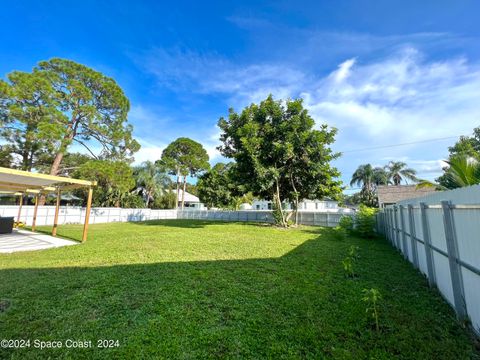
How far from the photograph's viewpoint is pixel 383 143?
858 inches

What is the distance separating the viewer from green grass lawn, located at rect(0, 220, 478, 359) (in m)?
2.17

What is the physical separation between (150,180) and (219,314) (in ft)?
88.0

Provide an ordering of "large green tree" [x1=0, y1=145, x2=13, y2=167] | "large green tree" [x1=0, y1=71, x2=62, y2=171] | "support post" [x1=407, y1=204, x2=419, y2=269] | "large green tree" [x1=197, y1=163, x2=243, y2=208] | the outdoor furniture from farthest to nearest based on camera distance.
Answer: "large green tree" [x1=197, y1=163, x2=243, y2=208], "large green tree" [x1=0, y1=145, x2=13, y2=167], "large green tree" [x1=0, y1=71, x2=62, y2=171], the outdoor furniture, "support post" [x1=407, y1=204, x2=419, y2=269]

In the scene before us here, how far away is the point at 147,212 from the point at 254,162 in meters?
16.6

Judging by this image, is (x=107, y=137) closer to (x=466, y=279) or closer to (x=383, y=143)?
(x=466, y=279)

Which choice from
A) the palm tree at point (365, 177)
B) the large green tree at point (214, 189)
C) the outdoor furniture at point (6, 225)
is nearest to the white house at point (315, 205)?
the large green tree at point (214, 189)

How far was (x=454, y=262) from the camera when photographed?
2666 mm

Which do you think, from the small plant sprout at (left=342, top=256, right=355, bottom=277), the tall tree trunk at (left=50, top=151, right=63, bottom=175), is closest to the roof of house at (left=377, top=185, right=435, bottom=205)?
the small plant sprout at (left=342, top=256, right=355, bottom=277)

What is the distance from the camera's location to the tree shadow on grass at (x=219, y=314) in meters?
2.17

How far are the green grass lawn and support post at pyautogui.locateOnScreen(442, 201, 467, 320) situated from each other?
0.21m

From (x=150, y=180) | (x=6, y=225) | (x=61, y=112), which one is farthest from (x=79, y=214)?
(x=150, y=180)

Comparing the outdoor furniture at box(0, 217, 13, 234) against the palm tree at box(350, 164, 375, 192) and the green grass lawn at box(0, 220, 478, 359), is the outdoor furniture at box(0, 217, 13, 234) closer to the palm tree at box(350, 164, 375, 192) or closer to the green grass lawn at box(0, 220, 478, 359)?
the green grass lawn at box(0, 220, 478, 359)

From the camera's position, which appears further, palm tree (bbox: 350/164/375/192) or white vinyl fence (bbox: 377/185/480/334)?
palm tree (bbox: 350/164/375/192)

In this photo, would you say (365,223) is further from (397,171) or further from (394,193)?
(397,171)
